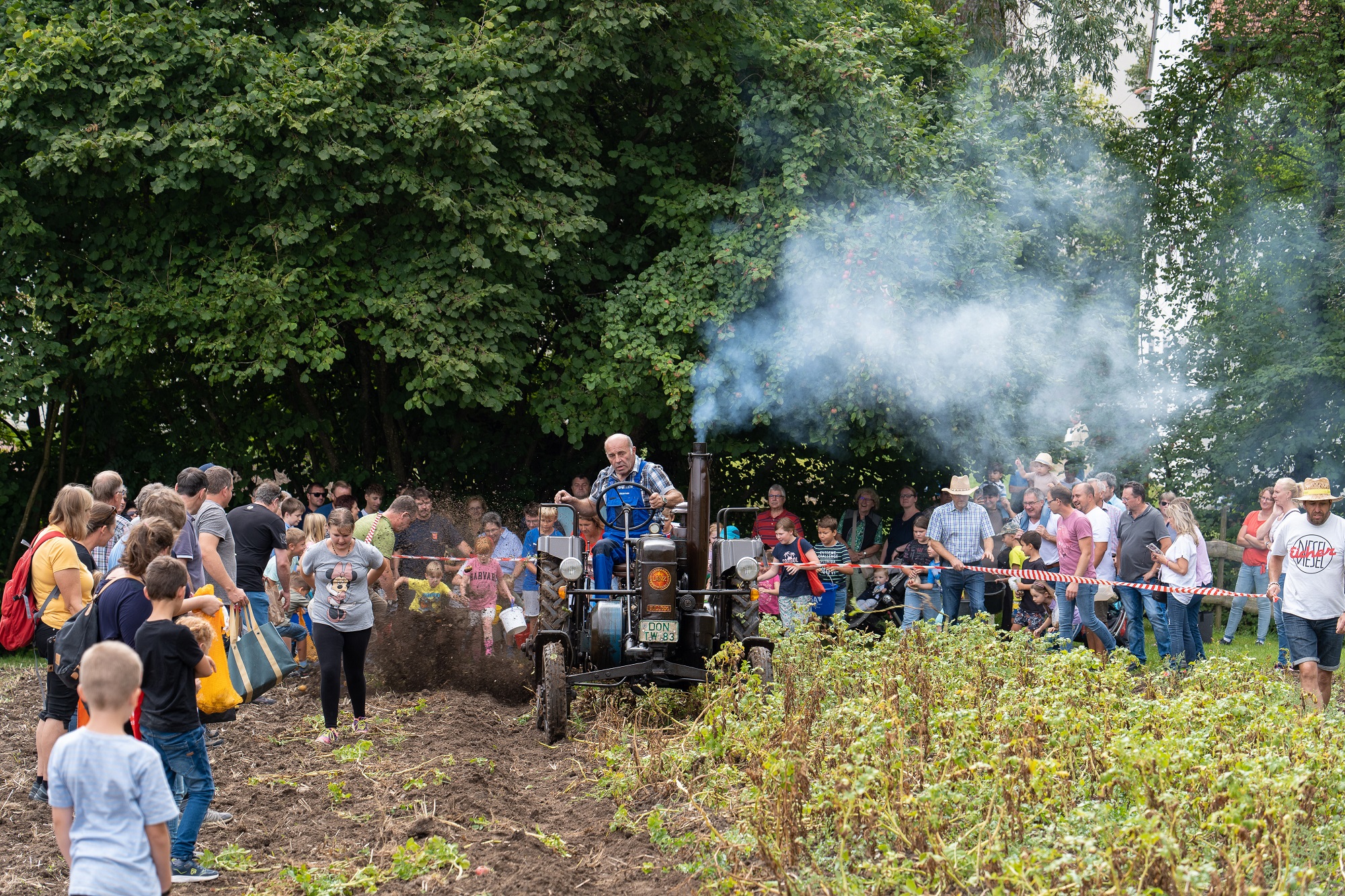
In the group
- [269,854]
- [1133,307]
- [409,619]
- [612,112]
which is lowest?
[269,854]

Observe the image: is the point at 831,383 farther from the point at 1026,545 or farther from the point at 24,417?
the point at 24,417

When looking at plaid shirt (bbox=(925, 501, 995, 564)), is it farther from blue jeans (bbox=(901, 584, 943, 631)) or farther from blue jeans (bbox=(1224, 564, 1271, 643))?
blue jeans (bbox=(1224, 564, 1271, 643))

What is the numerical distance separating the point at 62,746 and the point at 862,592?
33.1ft

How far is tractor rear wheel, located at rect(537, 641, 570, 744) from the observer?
798cm

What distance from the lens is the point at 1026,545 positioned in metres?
11.9

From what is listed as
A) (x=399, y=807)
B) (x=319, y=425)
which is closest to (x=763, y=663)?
(x=399, y=807)

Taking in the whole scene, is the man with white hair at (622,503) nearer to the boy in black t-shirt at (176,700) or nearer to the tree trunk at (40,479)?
the boy in black t-shirt at (176,700)

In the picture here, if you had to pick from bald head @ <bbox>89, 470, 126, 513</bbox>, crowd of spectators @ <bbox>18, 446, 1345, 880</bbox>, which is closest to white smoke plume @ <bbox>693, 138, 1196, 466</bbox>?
crowd of spectators @ <bbox>18, 446, 1345, 880</bbox>

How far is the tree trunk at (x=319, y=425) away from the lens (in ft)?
50.2

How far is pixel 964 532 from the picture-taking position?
1201cm

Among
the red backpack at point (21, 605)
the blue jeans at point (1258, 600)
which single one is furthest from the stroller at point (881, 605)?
the red backpack at point (21, 605)

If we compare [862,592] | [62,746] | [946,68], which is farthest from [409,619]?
[946,68]

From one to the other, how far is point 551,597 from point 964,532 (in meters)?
4.91

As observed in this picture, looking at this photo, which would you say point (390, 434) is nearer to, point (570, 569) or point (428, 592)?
point (428, 592)
